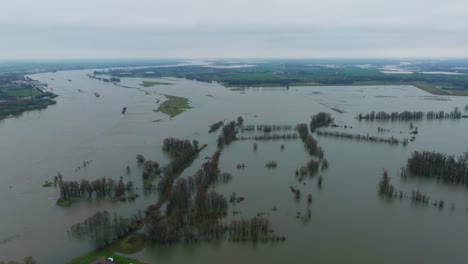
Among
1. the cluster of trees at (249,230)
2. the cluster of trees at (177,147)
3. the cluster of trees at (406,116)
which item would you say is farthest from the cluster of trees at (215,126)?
the cluster of trees at (249,230)

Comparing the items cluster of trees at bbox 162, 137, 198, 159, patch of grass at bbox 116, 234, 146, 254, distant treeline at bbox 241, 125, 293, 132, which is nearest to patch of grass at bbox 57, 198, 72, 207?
patch of grass at bbox 116, 234, 146, 254

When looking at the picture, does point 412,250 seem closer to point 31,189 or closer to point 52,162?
point 31,189

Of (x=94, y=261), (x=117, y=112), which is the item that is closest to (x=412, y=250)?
(x=94, y=261)

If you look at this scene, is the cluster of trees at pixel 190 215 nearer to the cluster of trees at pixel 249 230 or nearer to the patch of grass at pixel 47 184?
the cluster of trees at pixel 249 230

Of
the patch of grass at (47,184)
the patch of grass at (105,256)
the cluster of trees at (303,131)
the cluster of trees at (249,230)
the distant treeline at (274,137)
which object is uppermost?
the cluster of trees at (303,131)

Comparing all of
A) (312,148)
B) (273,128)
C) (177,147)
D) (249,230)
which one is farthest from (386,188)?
(273,128)

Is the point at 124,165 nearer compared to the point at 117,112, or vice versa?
the point at 124,165

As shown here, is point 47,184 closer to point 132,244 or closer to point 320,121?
point 132,244
